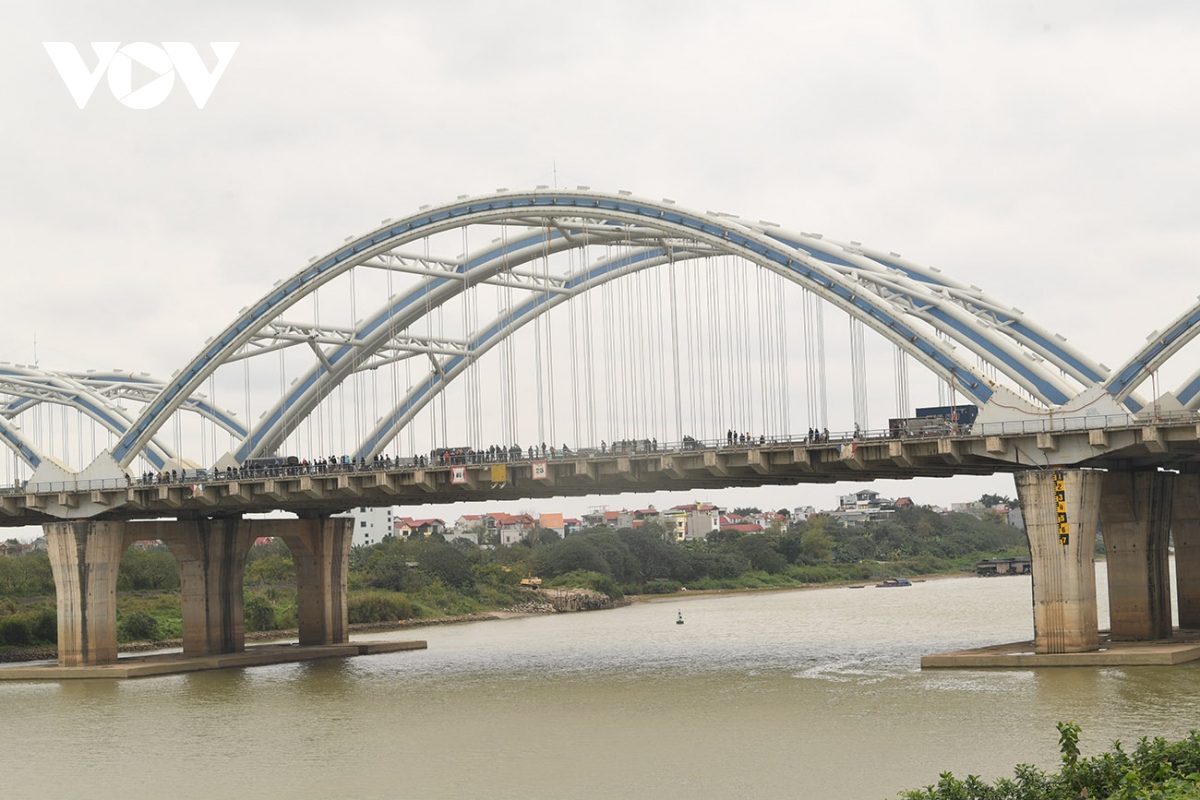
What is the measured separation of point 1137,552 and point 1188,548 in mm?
5723

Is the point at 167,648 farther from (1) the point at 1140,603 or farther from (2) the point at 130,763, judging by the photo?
(1) the point at 1140,603

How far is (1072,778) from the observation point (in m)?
18.9

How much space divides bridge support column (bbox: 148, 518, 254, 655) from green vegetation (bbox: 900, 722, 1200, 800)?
4971 centimetres

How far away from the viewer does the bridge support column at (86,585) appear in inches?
2384

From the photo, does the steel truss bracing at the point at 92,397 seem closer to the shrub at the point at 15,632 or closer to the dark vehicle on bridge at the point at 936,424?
the shrub at the point at 15,632

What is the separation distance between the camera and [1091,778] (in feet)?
62.0

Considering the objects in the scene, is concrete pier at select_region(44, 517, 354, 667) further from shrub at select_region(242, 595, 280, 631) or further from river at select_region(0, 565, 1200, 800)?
shrub at select_region(242, 595, 280, 631)

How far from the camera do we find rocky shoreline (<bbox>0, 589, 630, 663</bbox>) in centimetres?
7369

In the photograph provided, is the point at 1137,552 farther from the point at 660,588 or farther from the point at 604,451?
the point at 660,588

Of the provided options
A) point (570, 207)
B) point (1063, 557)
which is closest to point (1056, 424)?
point (1063, 557)

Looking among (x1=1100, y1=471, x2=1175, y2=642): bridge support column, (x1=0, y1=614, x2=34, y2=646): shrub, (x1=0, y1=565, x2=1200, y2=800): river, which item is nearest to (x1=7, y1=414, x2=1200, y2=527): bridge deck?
(x1=1100, y1=471, x2=1175, y2=642): bridge support column

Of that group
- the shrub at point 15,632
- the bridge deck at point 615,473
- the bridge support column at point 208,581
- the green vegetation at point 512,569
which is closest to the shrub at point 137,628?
the green vegetation at point 512,569

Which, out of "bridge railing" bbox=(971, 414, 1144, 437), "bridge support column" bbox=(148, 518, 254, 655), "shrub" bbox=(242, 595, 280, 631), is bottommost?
"shrub" bbox=(242, 595, 280, 631)

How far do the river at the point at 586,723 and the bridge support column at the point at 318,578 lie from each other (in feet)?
22.9
